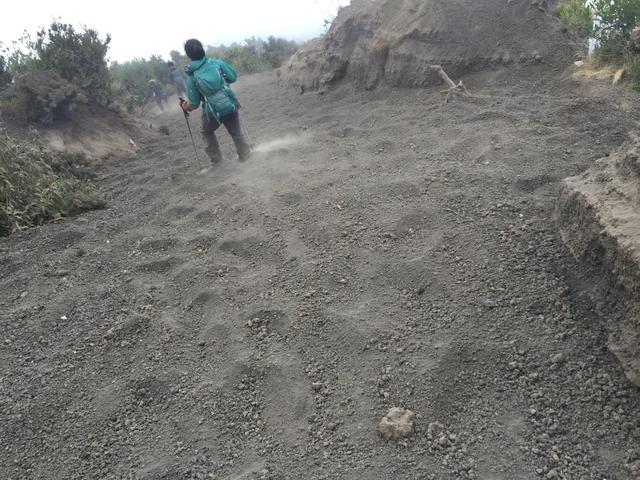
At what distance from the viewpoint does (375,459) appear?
6.84ft

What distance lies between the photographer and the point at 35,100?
7.26m

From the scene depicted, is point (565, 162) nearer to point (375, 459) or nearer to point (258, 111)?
point (375, 459)

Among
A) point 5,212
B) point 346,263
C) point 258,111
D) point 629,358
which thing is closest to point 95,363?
point 346,263

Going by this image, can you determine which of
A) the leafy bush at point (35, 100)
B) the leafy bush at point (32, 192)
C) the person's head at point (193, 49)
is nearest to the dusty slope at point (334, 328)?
the leafy bush at point (32, 192)

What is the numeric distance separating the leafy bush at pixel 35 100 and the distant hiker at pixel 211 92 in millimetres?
3049

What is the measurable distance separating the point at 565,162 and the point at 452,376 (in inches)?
94.4

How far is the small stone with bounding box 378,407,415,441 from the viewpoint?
213 centimetres

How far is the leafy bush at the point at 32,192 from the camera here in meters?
4.73

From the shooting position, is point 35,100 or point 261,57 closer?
point 35,100

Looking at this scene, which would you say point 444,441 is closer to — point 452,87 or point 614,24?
point 452,87

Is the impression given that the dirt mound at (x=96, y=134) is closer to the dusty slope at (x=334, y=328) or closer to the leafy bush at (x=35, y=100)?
the leafy bush at (x=35, y=100)

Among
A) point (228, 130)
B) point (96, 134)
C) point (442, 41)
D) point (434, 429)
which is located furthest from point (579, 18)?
point (96, 134)

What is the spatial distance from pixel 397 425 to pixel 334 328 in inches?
30.4

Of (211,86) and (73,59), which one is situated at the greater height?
(73,59)
